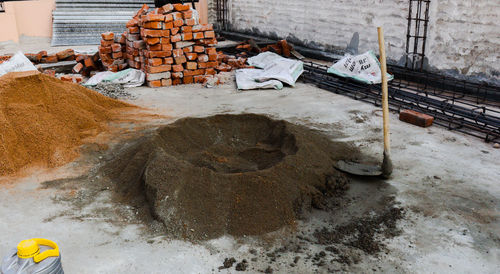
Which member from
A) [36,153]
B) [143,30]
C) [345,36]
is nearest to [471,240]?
[36,153]

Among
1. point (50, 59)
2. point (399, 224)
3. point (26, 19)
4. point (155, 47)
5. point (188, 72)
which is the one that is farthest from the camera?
point (26, 19)

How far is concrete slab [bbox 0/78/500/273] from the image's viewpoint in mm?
2971

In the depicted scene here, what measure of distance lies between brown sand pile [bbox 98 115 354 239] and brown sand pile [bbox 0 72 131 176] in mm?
821

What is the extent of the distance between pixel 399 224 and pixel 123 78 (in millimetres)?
6120

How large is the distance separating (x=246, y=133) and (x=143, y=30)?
3.68 meters

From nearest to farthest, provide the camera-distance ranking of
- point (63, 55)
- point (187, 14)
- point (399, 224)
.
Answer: point (399, 224)
point (187, 14)
point (63, 55)

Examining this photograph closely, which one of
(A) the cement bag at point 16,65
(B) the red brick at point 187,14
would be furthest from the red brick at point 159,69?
(A) the cement bag at point 16,65

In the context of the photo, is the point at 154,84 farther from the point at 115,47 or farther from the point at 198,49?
the point at 115,47

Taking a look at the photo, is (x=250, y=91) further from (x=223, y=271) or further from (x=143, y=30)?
(x=223, y=271)

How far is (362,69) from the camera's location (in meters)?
7.80

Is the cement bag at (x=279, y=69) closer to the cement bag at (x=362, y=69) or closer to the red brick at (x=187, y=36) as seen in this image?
the cement bag at (x=362, y=69)

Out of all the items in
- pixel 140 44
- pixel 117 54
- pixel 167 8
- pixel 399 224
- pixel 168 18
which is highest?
pixel 167 8

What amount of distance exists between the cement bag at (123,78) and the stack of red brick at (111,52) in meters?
0.52

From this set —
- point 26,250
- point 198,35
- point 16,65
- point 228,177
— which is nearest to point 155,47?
point 198,35
